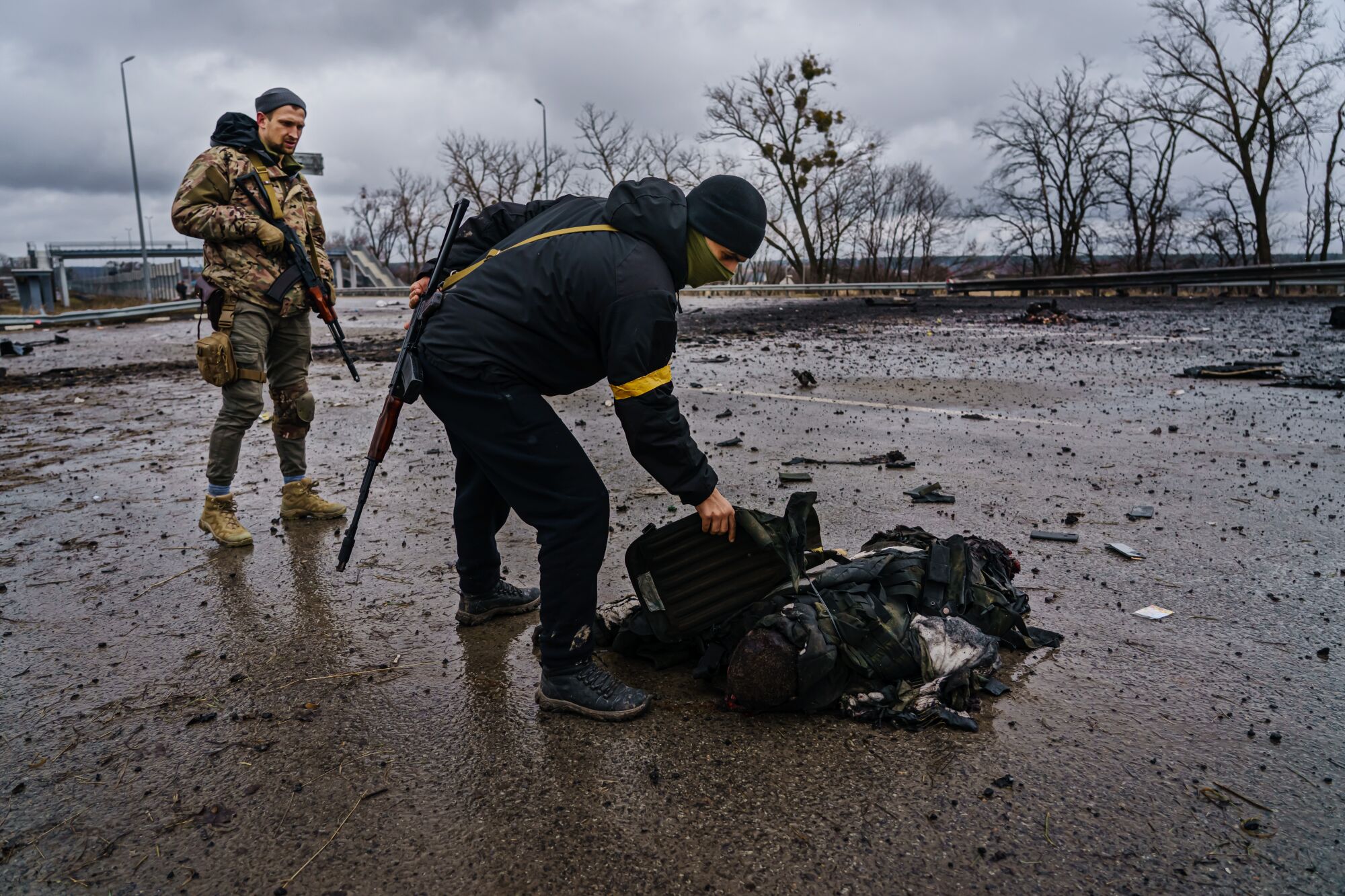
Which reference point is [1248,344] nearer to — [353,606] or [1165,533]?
[1165,533]

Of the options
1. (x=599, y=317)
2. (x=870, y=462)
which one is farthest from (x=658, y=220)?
(x=870, y=462)

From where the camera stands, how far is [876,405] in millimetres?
8508

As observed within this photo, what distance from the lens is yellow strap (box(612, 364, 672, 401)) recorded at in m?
2.59

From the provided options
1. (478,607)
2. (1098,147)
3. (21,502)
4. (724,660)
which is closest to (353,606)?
A: (478,607)

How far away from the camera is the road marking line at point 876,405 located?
25.0 ft

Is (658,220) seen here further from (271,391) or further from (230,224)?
(271,391)

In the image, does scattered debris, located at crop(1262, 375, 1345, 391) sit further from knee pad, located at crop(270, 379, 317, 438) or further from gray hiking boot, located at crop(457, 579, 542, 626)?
knee pad, located at crop(270, 379, 317, 438)

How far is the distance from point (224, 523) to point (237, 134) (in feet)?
6.83

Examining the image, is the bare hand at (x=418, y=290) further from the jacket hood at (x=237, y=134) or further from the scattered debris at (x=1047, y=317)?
the scattered debris at (x=1047, y=317)

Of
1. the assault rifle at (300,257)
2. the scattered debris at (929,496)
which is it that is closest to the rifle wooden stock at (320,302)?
the assault rifle at (300,257)

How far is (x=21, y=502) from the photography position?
533cm

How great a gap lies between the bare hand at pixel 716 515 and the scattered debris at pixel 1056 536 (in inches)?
94.1

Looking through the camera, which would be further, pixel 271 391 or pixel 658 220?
pixel 271 391

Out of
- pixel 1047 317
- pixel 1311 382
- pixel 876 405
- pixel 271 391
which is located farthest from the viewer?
pixel 1047 317
